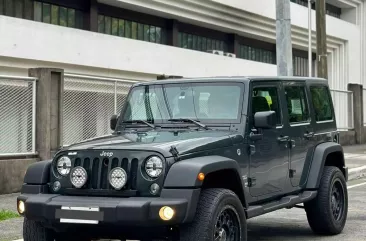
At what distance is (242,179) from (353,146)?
77.5 ft

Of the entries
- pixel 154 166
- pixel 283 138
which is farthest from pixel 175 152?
pixel 283 138

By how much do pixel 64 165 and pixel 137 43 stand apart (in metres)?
19.4

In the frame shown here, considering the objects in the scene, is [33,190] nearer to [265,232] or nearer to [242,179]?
[242,179]

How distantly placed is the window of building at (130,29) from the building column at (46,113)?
13.0 m

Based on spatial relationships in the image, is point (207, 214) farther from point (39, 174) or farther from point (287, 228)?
point (287, 228)

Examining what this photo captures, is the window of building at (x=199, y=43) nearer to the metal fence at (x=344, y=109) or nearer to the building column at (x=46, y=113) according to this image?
the metal fence at (x=344, y=109)

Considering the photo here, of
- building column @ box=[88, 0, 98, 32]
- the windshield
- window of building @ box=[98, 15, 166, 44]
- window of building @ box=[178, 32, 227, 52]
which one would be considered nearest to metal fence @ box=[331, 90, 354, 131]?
window of building @ box=[178, 32, 227, 52]

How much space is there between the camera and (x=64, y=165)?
273 inches

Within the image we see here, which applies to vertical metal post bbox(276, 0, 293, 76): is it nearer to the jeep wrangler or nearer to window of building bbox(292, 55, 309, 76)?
the jeep wrangler

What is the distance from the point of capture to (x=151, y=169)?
654 centimetres

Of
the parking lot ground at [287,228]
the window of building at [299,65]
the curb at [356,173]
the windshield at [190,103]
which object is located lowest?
the parking lot ground at [287,228]

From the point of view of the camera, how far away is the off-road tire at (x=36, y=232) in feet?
22.9

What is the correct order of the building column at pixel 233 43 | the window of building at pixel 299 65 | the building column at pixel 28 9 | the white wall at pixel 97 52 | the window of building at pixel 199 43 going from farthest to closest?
the window of building at pixel 299 65
the building column at pixel 233 43
the window of building at pixel 199 43
the building column at pixel 28 9
the white wall at pixel 97 52

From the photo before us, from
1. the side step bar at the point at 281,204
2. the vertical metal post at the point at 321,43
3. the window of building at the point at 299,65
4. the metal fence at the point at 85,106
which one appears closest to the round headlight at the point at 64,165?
the side step bar at the point at 281,204
